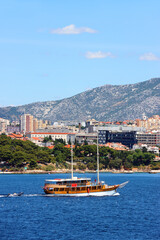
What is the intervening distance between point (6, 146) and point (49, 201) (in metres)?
104

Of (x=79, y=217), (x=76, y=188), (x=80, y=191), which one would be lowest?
(x=79, y=217)

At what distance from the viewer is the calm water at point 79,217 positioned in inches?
2373

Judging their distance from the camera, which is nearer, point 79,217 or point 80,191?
point 79,217

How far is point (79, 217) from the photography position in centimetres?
7162

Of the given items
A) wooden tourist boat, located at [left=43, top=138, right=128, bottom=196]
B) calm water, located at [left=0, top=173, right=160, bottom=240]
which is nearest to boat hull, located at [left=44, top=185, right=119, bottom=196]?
wooden tourist boat, located at [left=43, top=138, right=128, bottom=196]

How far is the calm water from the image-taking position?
60281mm

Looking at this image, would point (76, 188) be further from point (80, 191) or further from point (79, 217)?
point (79, 217)

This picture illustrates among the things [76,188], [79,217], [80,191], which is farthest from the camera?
[76,188]

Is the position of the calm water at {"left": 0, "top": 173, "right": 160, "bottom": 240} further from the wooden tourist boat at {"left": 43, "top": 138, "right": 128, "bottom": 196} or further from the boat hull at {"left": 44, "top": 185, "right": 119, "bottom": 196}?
the wooden tourist boat at {"left": 43, "top": 138, "right": 128, "bottom": 196}

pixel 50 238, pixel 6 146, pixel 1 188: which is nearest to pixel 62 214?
pixel 50 238

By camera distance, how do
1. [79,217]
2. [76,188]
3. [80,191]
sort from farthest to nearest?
[76,188], [80,191], [79,217]

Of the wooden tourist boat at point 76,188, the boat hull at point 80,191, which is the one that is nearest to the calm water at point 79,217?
the boat hull at point 80,191

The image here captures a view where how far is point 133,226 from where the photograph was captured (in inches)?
2584

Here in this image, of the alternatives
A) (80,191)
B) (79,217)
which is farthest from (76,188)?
(79,217)
